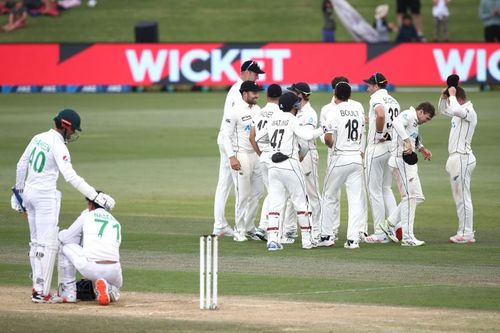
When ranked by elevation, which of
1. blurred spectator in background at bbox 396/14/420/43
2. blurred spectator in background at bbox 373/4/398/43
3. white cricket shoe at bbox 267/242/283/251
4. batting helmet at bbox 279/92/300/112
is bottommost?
white cricket shoe at bbox 267/242/283/251

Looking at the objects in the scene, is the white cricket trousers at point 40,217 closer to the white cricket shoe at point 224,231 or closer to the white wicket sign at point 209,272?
the white wicket sign at point 209,272

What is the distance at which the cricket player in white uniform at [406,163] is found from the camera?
16266mm

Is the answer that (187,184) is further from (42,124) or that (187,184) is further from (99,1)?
(99,1)

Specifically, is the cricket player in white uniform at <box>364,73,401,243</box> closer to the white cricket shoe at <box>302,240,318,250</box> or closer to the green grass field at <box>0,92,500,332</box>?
the green grass field at <box>0,92,500,332</box>

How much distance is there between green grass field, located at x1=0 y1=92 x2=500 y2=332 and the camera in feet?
44.2

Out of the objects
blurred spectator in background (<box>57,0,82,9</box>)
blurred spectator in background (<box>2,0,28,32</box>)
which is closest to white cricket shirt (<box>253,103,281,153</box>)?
blurred spectator in background (<box>2,0,28,32</box>)

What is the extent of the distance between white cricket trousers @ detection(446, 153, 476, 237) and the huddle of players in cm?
1

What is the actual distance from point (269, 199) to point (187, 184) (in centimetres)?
675

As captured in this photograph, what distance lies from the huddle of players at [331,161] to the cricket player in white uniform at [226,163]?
0.01 metres

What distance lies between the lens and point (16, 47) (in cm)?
3691

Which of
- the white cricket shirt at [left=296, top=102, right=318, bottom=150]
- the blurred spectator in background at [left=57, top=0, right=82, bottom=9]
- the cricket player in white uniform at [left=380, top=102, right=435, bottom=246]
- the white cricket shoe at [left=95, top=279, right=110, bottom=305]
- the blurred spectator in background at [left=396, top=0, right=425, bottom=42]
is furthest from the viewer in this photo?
the blurred spectator in background at [left=57, top=0, right=82, bottom=9]

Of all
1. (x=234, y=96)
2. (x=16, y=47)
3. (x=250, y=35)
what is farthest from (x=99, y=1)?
(x=234, y=96)

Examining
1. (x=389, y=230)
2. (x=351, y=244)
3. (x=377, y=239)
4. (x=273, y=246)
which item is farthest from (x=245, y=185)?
(x=389, y=230)

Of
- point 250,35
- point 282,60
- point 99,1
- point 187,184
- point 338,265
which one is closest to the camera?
point 338,265
